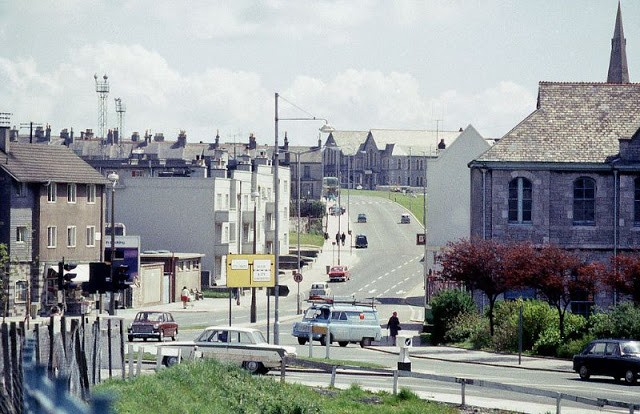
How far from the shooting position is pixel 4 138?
70.7m

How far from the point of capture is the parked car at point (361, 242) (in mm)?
134000

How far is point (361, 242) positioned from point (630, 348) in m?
98.5

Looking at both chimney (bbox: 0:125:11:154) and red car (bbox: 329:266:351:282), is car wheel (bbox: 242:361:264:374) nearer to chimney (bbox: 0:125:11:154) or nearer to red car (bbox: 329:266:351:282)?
chimney (bbox: 0:125:11:154)

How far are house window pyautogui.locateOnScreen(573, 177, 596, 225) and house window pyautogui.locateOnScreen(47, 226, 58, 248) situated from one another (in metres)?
30.7

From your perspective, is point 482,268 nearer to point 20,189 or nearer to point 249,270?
point 249,270

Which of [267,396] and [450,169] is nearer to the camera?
[267,396]

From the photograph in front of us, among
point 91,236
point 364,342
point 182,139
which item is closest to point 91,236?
point 91,236

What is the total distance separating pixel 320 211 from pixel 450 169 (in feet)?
286

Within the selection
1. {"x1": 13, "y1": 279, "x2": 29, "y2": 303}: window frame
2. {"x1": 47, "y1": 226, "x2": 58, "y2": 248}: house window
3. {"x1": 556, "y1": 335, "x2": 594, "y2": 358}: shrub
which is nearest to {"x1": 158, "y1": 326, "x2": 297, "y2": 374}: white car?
{"x1": 556, "y1": 335, "x2": 594, "y2": 358}: shrub

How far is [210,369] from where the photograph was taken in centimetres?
2791

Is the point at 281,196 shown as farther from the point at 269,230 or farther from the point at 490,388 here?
the point at 490,388

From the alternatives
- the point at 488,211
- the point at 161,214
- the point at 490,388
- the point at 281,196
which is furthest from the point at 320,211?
the point at 490,388

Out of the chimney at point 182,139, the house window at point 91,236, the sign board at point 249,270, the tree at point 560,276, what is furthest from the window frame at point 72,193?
the chimney at point 182,139

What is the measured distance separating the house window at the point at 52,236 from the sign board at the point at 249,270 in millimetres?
22879
